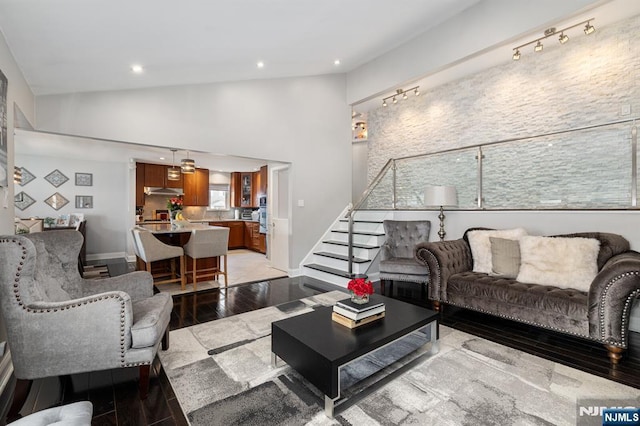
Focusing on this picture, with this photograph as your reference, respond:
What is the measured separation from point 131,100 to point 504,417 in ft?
16.1

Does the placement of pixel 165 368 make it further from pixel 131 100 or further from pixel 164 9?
pixel 131 100

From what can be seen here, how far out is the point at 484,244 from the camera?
3480 mm

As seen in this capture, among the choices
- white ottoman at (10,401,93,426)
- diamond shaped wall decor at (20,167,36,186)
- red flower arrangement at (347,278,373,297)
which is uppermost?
diamond shaped wall decor at (20,167,36,186)

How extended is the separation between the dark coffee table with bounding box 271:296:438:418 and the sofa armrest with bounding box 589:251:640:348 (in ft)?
4.28

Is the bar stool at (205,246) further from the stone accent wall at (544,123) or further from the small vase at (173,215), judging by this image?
the stone accent wall at (544,123)

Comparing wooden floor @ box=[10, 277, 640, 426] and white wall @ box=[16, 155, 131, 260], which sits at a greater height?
white wall @ box=[16, 155, 131, 260]

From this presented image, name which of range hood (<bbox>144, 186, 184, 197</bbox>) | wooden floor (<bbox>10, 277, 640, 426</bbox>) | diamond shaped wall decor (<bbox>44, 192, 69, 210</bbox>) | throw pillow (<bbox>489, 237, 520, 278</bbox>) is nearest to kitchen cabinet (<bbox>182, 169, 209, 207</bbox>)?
range hood (<bbox>144, 186, 184, 197</bbox>)

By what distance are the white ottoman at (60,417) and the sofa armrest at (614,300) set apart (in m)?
3.39

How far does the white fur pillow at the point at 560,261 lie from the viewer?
2693 mm

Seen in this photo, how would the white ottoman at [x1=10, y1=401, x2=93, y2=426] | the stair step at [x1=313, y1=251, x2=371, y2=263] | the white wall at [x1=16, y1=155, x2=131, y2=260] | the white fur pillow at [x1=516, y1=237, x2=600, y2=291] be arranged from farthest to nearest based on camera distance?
the white wall at [x1=16, y1=155, x2=131, y2=260], the stair step at [x1=313, y1=251, x2=371, y2=263], the white fur pillow at [x1=516, y1=237, x2=600, y2=291], the white ottoman at [x1=10, y1=401, x2=93, y2=426]

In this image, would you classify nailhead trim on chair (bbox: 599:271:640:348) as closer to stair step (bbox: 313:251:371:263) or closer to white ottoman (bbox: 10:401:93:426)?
stair step (bbox: 313:251:371:263)

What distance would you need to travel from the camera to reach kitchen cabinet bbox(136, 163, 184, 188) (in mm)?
7375

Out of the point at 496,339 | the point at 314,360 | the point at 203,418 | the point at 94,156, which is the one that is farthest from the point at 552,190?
the point at 94,156

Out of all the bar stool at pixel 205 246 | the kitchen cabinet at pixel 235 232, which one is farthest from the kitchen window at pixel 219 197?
the bar stool at pixel 205 246
